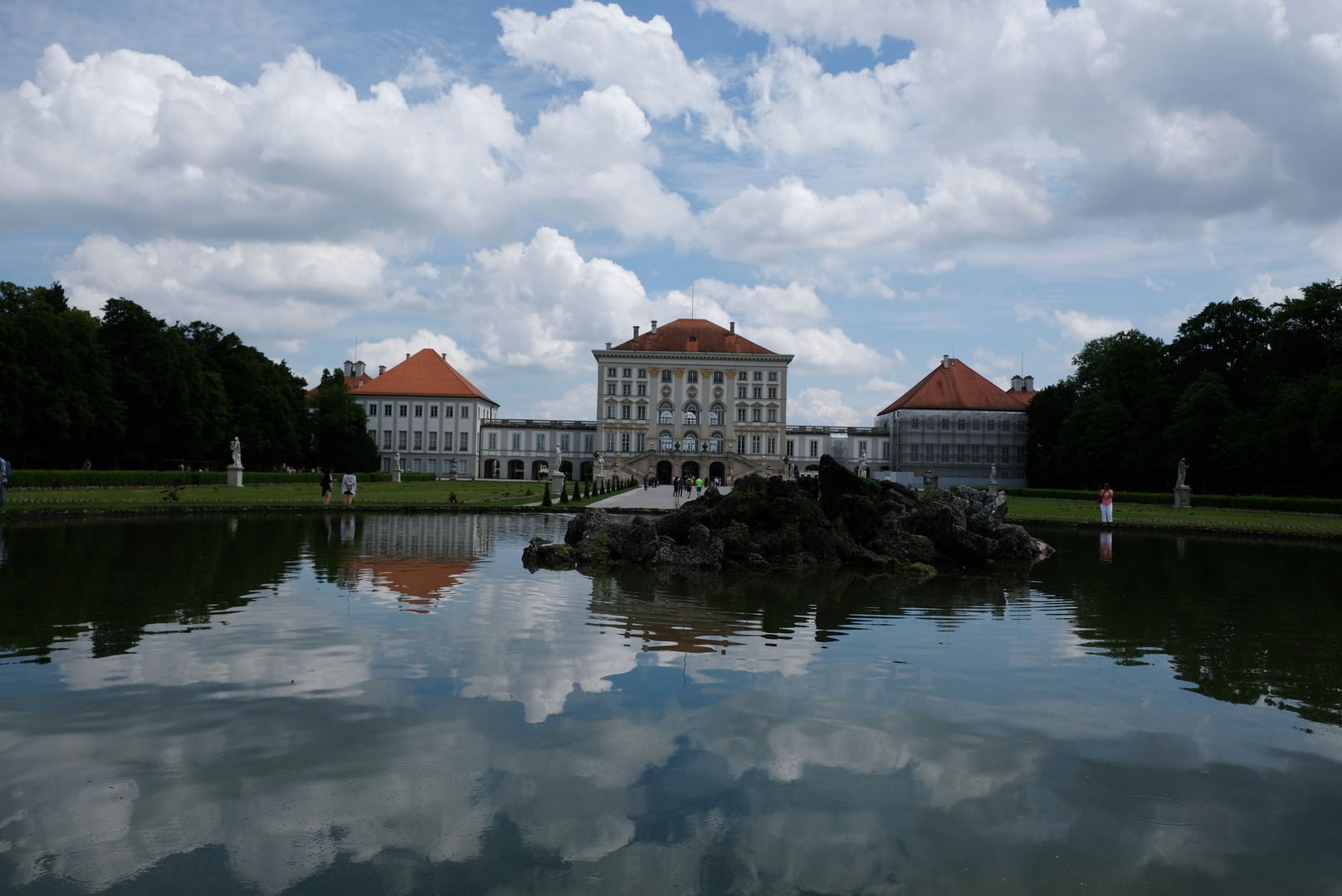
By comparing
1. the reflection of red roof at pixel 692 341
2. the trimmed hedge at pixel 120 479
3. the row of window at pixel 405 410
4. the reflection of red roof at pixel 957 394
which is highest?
the reflection of red roof at pixel 692 341

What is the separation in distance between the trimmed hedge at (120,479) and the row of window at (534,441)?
34438 mm

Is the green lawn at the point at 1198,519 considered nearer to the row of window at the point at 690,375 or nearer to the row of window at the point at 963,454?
the row of window at the point at 963,454

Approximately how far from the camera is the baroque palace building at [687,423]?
→ 89375 millimetres

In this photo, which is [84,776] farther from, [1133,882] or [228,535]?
[228,535]

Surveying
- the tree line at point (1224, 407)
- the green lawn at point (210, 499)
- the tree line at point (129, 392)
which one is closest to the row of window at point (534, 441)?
the tree line at point (129, 392)

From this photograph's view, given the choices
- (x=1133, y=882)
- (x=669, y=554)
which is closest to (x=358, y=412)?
(x=669, y=554)

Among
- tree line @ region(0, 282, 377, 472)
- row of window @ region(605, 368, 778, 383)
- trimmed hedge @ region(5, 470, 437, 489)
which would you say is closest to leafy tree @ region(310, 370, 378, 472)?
tree line @ region(0, 282, 377, 472)

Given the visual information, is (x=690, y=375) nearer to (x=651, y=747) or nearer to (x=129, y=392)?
(x=129, y=392)

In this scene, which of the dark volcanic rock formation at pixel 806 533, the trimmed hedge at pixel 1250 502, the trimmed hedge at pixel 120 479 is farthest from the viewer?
the trimmed hedge at pixel 1250 502

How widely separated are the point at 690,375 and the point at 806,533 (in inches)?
2927

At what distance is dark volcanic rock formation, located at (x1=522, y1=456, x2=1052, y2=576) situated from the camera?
15.5m

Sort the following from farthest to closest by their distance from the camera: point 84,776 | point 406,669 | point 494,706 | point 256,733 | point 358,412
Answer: point 358,412 < point 406,669 < point 494,706 < point 256,733 < point 84,776

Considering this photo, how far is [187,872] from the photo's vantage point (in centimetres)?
392

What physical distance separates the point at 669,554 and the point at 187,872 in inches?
463
